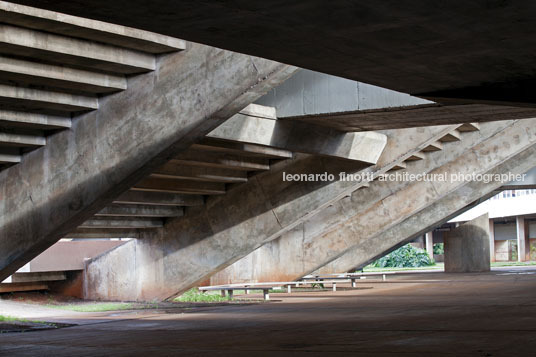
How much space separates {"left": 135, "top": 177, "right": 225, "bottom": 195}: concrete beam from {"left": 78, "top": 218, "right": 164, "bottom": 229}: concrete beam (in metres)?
1.68

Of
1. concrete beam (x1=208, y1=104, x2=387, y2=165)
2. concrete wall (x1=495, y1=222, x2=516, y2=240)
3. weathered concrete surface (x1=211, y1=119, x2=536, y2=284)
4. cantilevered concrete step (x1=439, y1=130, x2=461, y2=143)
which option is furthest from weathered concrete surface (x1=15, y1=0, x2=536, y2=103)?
concrete wall (x1=495, y1=222, x2=516, y2=240)

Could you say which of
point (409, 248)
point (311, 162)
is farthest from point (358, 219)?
point (409, 248)

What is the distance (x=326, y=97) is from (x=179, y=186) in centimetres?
498

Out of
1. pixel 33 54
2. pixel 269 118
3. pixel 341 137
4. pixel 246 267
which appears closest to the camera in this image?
pixel 33 54

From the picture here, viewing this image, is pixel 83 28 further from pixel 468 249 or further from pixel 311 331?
pixel 468 249

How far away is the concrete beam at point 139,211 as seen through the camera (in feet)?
57.8

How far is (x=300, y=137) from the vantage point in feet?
52.5

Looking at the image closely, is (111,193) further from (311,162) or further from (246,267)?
(246,267)

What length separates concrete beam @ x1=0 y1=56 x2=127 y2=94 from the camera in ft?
33.9

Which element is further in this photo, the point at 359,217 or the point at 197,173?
the point at 359,217

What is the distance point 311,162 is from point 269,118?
→ 379 cm

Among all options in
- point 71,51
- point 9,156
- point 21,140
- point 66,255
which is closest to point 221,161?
point 9,156

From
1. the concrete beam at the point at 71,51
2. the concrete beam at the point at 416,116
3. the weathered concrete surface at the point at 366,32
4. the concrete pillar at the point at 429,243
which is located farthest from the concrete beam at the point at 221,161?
the concrete pillar at the point at 429,243

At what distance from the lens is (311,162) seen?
736 inches
